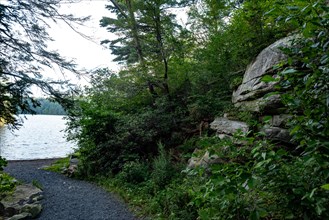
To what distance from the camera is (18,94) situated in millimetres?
2783

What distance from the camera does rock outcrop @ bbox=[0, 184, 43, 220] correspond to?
12.5 feet

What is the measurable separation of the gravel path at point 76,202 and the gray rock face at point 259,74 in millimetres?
3302

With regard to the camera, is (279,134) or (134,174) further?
(134,174)

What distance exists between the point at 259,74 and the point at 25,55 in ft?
13.3

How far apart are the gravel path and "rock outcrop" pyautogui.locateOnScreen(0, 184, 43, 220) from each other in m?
0.15

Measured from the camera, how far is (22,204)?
436 cm

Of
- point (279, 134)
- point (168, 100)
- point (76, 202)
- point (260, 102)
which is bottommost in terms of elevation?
point (76, 202)

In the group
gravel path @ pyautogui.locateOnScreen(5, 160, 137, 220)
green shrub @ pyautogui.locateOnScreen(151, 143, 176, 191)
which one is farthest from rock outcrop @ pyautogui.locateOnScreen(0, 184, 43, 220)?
green shrub @ pyautogui.locateOnScreen(151, 143, 176, 191)

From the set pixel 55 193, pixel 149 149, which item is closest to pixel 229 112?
pixel 149 149

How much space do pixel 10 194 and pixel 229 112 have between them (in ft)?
17.4

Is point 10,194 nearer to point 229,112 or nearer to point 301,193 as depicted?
point 229,112

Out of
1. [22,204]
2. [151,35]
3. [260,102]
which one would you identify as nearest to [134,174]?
[22,204]

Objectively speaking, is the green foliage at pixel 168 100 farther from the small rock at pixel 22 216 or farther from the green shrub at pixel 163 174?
the small rock at pixel 22 216

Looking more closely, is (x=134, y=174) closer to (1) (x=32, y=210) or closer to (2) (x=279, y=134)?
(1) (x=32, y=210)
